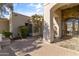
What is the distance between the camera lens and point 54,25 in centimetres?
436

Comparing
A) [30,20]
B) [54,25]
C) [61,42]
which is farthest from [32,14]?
[61,42]

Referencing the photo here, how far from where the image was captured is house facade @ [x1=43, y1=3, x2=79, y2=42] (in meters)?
4.30

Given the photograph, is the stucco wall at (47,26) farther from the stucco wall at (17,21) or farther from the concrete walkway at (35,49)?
the stucco wall at (17,21)

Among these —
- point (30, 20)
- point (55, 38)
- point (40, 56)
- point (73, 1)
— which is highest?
point (73, 1)

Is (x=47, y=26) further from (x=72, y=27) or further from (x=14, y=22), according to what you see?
(x=14, y=22)

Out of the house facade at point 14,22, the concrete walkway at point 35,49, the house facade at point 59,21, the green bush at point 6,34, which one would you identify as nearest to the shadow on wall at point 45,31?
the house facade at point 59,21

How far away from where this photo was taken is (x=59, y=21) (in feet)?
14.4

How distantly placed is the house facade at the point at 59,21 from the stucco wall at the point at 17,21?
14.7 inches

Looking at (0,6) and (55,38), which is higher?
(0,6)

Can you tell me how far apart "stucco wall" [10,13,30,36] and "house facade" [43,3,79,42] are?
0.37 m

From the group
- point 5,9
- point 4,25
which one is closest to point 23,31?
point 4,25

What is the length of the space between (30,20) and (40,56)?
658 millimetres

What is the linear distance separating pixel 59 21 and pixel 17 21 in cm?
75

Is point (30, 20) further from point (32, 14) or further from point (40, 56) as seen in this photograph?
point (40, 56)
